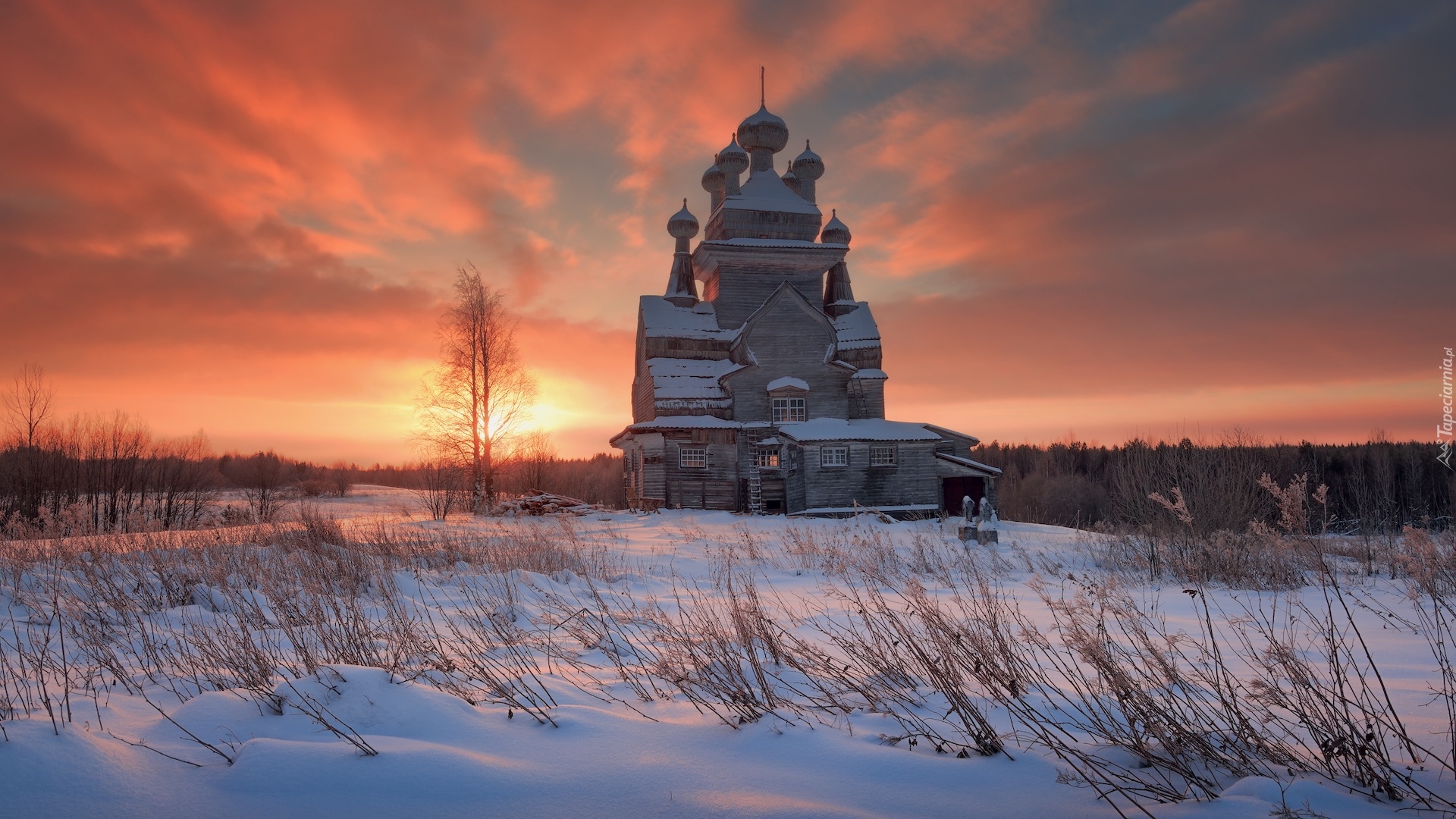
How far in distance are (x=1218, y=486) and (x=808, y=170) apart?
86.9 feet

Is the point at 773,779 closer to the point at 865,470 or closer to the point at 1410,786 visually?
the point at 1410,786

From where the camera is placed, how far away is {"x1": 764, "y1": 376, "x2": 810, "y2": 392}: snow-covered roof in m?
29.2

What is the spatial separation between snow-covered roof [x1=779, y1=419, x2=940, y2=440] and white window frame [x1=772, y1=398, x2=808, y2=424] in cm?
57

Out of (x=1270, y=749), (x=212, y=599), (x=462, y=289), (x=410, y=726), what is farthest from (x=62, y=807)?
(x=462, y=289)

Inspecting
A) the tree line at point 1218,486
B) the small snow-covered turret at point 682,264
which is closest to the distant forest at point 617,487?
the tree line at point 1218,486

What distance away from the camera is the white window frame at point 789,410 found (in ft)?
97.9

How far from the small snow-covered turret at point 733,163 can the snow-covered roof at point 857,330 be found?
763 cm

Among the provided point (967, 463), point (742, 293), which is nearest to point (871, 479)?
point (967, 463)

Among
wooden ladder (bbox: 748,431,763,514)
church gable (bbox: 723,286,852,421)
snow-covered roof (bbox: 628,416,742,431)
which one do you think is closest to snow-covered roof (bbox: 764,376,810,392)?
church gable (bbox: 723,286,852,421)

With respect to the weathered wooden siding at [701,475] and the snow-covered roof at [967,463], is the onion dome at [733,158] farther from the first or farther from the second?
the snow-covered roof at [967,463]

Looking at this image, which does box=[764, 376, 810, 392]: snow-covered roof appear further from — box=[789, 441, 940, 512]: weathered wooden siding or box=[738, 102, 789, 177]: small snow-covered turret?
box=[738, 102, 789, 177]: small snow-covered turret

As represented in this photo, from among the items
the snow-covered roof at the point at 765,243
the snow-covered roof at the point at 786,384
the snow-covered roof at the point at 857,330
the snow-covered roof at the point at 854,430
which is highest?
the snow-covered roof at the point at 765,243

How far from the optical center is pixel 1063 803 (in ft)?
8.60

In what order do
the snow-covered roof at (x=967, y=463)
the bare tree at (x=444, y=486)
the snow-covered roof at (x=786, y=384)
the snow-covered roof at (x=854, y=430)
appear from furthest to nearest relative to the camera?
the snow-covered roof at (x=786, y=384) < the snow-covered roof at (x=967, y=463) < the snow-covered roof at (x=854, y=430) < the bare tree at (x=444, y=486)
